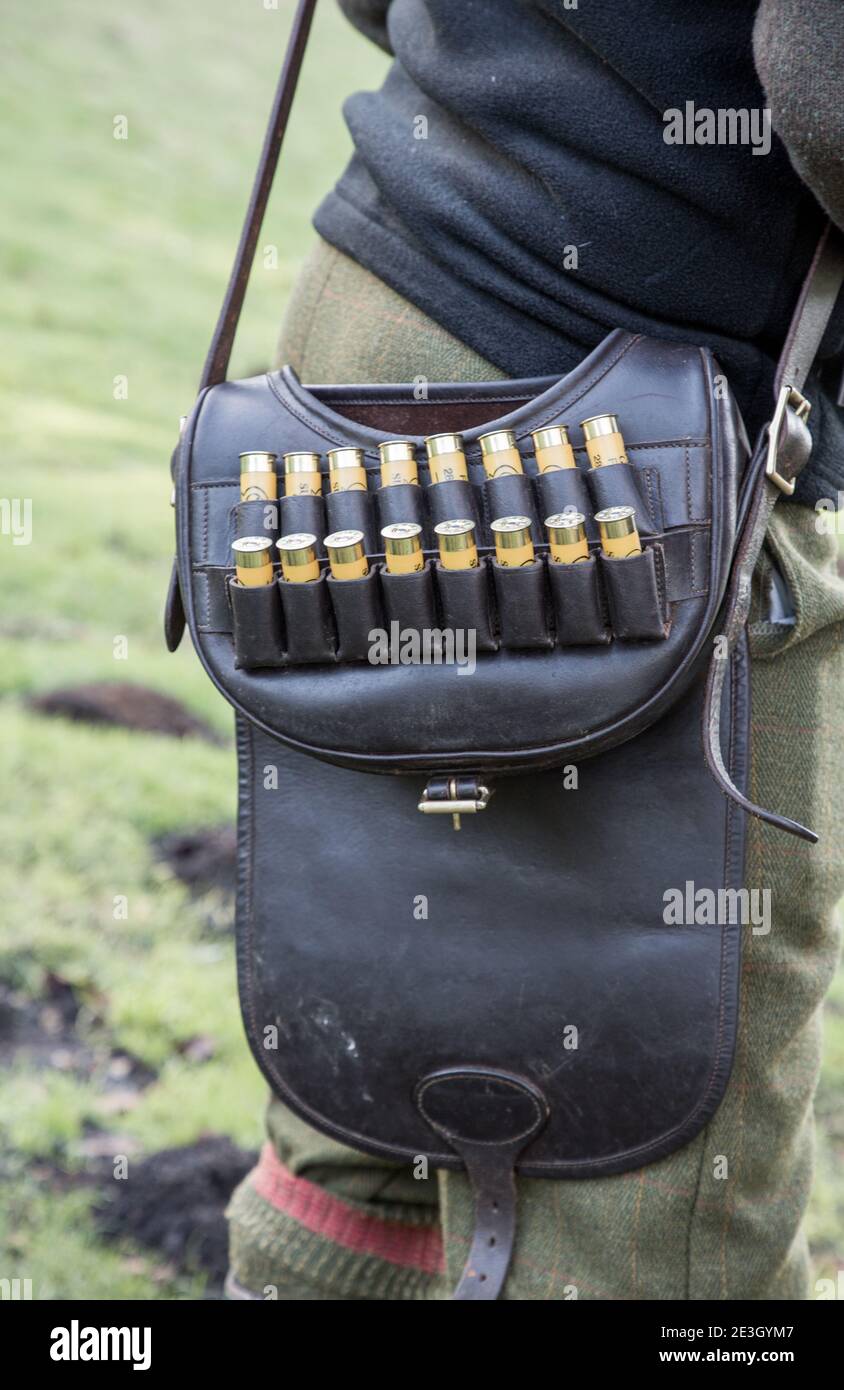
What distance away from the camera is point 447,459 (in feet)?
4.68

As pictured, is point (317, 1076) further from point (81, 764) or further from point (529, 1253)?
point (81, 764)

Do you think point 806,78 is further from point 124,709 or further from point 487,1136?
point 124,709

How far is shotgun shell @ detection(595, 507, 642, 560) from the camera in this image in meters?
1.35

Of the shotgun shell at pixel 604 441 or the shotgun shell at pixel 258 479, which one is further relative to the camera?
the shotgun shell at pixel 258 479

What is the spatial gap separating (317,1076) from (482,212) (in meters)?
0.98

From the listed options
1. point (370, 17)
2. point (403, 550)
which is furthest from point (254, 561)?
point (370, 17)

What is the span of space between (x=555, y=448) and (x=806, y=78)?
15.7 inches

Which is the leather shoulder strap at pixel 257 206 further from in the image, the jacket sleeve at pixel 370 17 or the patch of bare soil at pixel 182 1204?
the patch of bare soil at pixel 182 1204

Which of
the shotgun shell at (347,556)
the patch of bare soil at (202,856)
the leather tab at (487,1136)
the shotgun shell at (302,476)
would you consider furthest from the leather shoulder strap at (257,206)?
the patch of bare soil at (202,856)

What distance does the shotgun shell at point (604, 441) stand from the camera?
1.38 m

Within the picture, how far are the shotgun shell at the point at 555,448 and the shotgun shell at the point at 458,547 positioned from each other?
0.10 metres

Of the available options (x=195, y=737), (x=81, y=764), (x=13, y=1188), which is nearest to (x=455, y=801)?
(x=13, y=1188)

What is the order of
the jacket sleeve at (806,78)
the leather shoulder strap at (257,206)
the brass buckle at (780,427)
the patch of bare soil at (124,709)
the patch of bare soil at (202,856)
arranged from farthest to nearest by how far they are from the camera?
the patch of bare soil at (124,709) < the patch of bare soil at (202,856) < the leather shoulder strap at (257,206) < the brass buckle at (780,427) < the jacket sleeve at (806,78)

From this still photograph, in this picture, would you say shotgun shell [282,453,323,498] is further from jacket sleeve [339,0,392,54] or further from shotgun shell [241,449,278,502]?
jacket sleeve [339,0,392,54]
